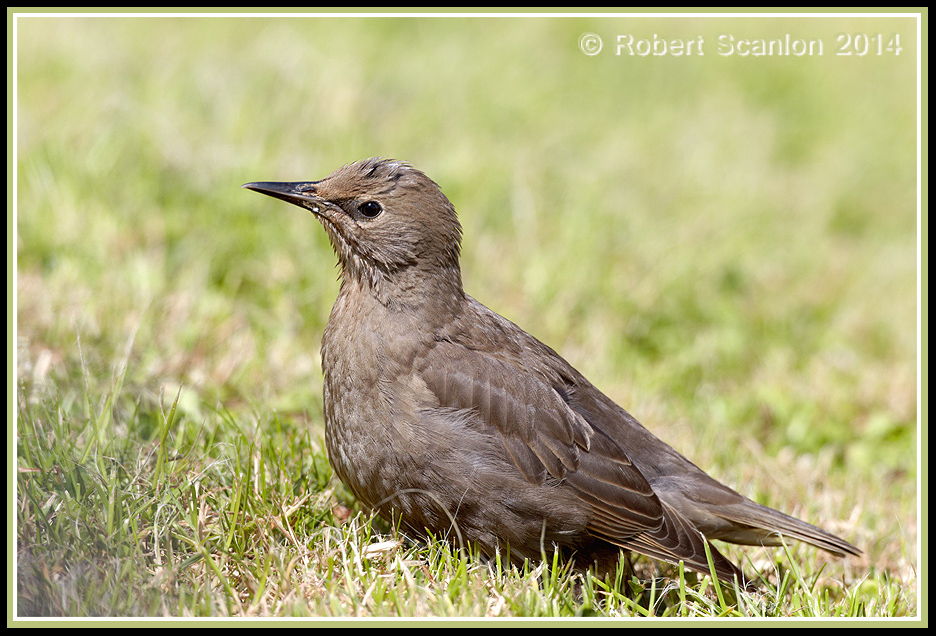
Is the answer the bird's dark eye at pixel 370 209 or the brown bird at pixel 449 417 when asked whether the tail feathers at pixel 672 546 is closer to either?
the brown bird at pixel 449 417

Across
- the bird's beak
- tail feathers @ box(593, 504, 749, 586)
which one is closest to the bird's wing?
tail feathers @ box(593, 504, 749, 586)

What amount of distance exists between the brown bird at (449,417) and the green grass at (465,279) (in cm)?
20

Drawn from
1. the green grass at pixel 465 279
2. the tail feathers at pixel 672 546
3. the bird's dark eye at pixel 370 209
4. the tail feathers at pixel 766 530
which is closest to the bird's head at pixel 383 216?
the bird's dark eye at pixel 370 209

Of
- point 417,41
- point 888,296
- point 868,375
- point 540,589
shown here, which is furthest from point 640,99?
point 540,589

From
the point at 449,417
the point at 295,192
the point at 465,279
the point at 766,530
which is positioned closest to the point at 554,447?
the point at 449,417

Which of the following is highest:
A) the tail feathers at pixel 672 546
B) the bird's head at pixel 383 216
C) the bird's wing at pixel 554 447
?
the bird's head at pixel 383 216

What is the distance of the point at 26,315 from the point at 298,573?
2.58 meters

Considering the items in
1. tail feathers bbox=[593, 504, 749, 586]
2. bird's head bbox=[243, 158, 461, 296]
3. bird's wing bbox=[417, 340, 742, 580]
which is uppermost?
bird's head bbox=[243, 158, 461, 296]

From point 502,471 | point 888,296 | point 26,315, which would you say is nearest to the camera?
point 502,471

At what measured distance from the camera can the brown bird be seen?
397 centimetres

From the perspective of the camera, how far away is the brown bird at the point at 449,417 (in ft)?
13.0

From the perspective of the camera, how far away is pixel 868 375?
7301mm

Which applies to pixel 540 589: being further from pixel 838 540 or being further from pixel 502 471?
pixel 838 540

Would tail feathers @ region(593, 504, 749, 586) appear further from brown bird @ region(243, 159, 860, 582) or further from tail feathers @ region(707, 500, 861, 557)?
tail feathers @ region(707, 500, 861, 557)
